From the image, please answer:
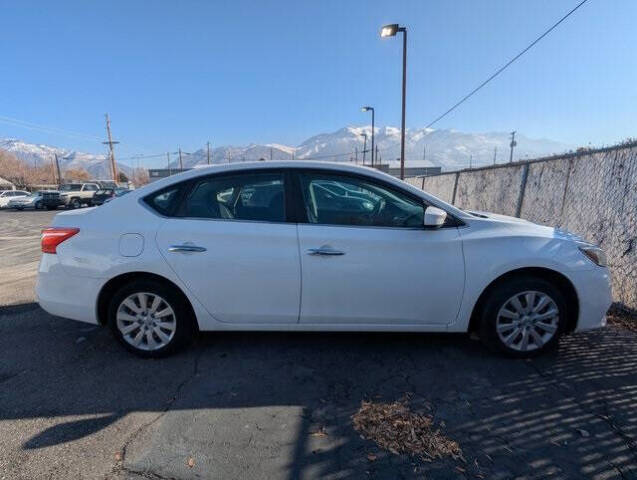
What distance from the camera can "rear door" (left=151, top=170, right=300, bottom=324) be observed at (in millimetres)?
3074

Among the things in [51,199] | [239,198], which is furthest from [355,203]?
[51,199]

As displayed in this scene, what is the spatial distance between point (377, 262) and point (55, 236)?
2730 millimetres

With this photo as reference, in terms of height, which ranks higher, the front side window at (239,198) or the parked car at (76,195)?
the front side window at (239,198)

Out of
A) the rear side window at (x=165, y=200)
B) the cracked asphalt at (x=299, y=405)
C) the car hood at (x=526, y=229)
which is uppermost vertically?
the rear side window at (x=165, y=200)

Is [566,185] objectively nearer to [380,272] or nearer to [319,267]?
[380,272]

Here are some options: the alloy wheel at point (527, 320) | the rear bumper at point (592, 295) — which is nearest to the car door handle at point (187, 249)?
the alloy wheel at point (527, 320)

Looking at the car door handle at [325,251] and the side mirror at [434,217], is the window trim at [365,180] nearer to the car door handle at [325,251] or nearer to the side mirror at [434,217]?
the side mirror at [434,217]

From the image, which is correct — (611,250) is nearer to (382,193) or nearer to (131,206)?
(382,193)

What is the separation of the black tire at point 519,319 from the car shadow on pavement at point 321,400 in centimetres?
12

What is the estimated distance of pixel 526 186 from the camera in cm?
683

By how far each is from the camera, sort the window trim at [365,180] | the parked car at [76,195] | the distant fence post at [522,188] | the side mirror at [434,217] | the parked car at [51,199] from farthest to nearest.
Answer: the parked car at [76,195], the parked car at [51,199], the distant fence post at [522,188], the window trim at [365,180], the side mirror at [434,217]

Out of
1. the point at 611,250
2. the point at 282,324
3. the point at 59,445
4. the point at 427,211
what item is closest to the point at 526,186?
the point at 611,250

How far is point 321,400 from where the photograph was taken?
8.94 ft

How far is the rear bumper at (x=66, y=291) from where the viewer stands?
3209 mm
